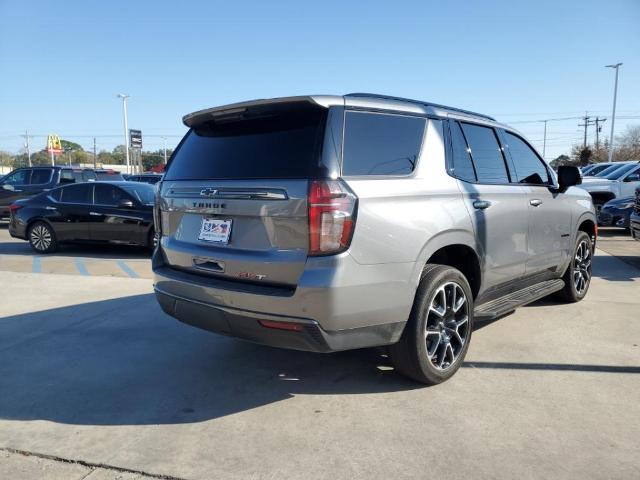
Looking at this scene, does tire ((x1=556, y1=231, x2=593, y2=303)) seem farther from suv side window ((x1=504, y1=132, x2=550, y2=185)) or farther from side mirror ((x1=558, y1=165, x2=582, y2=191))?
suv side window ((x1=504, y1=132, x2=550, y2=185))

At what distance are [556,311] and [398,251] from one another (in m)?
3.28

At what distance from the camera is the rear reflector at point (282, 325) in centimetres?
288

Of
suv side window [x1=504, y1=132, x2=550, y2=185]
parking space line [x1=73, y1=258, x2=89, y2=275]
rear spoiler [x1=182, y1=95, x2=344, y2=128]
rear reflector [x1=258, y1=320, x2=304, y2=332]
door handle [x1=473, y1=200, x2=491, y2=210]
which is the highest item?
rear spoiler [x1=182, y1=95, x2=344, y2=128]

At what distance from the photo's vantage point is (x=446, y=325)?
143 inches

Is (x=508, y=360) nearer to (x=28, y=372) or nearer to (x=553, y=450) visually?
(x=553, y=450)

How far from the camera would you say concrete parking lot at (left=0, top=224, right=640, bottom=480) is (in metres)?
2.64

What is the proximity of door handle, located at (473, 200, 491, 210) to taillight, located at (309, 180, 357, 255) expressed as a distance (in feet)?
4.64

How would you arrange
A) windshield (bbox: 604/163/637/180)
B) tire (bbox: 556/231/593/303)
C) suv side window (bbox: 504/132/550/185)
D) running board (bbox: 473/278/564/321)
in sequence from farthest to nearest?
windshield (bbox: 604/163/637/180) < tire (bbox: 556/231/593/303) < suv side window (bbox: 504/132/550/185) < running board (bbox: 473/278/564/321)

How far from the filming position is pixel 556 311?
18.0ft

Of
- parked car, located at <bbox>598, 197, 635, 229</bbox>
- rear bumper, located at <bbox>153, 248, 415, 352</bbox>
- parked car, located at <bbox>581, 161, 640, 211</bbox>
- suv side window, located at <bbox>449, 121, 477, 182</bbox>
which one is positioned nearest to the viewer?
rear bumper, located at <bbox>153, 248, 415, 352</bbox>

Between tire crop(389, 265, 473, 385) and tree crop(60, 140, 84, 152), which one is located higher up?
tree crop(60, 140, 84, 152)

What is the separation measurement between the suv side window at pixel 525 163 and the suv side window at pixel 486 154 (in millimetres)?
283

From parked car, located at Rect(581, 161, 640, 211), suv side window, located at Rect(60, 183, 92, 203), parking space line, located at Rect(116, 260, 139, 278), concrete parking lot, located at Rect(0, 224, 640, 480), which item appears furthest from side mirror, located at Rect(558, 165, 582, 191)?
parked car, located at Rect(581, 161, 640, 211)

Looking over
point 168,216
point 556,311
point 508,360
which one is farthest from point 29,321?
point 556,311
